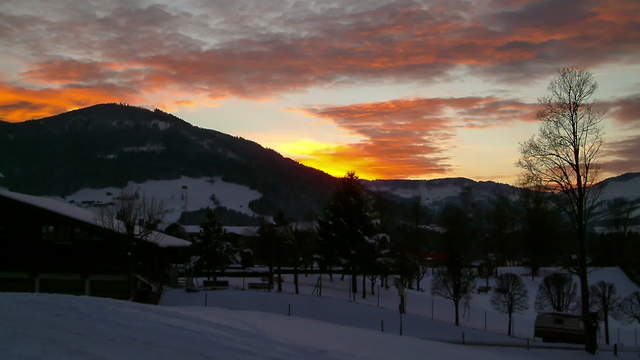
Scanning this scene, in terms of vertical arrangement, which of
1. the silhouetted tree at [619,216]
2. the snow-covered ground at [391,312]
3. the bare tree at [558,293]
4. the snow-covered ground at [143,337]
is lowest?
the snow-covered ground at [391,312]

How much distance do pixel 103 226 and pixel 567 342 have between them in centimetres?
2747

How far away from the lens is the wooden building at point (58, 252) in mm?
31375

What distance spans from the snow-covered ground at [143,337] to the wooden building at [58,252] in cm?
1588

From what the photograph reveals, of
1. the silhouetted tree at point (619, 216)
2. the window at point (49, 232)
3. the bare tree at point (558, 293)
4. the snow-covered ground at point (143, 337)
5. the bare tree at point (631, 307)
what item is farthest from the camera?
the silhouetted tree at point (619, 216)

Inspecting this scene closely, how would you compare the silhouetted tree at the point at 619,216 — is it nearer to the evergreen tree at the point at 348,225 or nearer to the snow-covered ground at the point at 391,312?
the snow-covered ground at the point at 391,312

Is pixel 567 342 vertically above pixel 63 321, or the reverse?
pixel 63 321

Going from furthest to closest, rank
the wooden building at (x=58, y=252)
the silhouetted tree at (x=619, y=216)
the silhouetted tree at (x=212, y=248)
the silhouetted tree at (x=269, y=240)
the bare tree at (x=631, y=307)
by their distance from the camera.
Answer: the silhouetted tree at (x=619, y=216), the silhouetted tree at (x=212, y=248), the silhouetted tree at (x=269, y=240), the bare tree at (x=631, y=307), the wooden building at (x=58, y=252)

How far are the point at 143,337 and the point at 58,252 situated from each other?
2235 cm

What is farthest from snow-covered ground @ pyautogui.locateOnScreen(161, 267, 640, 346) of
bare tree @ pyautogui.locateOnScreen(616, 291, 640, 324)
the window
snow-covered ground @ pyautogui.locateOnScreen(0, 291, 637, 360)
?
snow-covered ground @ pyautogui.locateOnScreen(0, 291, 637, 360)

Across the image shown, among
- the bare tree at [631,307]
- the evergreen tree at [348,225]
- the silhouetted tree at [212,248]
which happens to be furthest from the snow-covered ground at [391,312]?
the silhouetted tree at [212,248]

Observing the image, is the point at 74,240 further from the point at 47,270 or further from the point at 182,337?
the point at 182,337

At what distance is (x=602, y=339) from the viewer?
131 ft

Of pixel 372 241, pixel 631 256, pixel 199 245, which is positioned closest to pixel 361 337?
pixel 372 241

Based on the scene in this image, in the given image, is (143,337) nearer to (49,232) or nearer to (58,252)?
(58,252)
